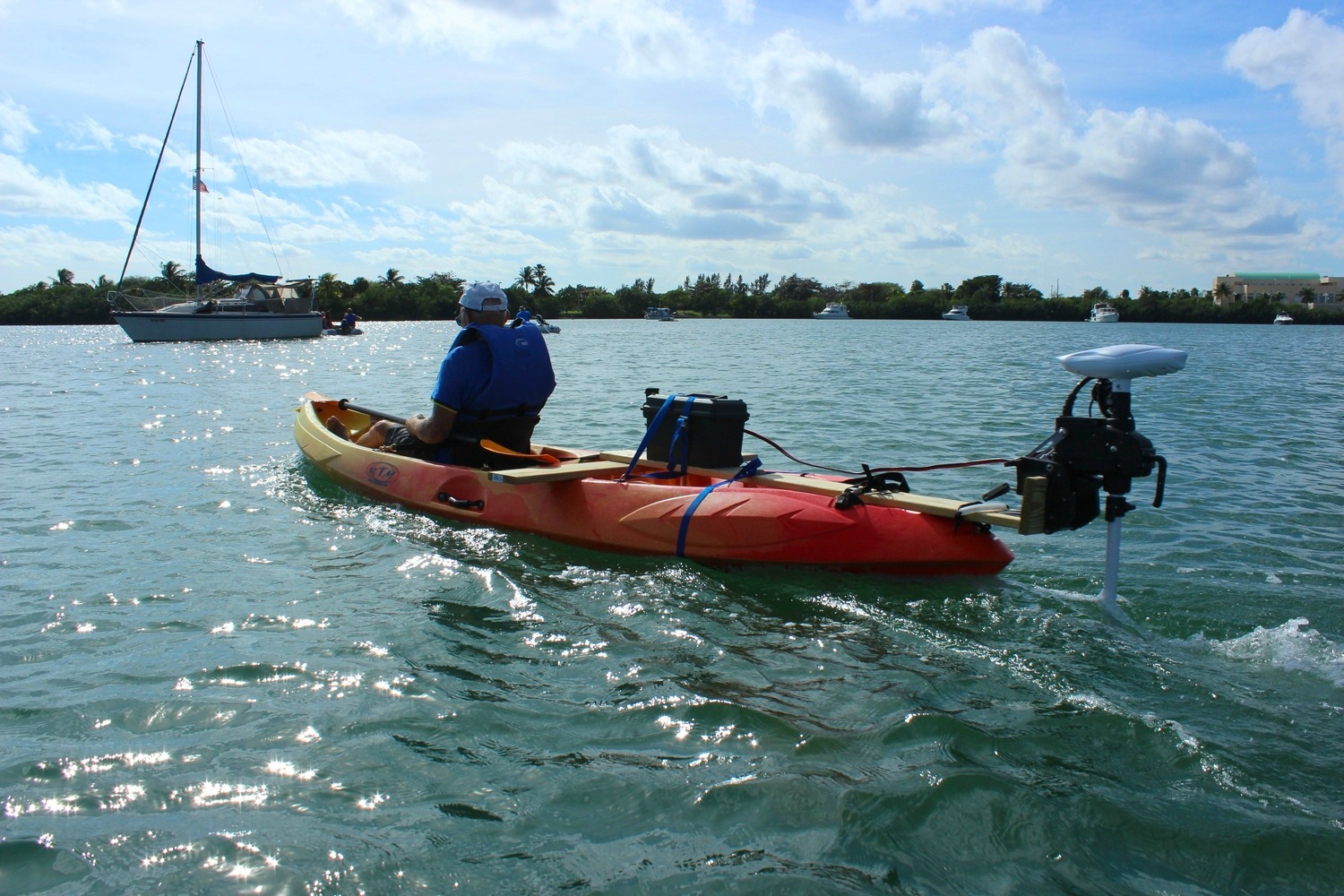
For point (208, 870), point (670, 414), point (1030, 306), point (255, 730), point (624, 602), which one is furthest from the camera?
point (1030, 306)

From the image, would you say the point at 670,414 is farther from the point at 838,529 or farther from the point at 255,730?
the point at 255,730

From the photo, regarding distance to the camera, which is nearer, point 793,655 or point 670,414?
point 793,655

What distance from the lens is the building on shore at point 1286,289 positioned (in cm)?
11206

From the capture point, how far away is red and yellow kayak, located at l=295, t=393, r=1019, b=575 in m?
5.21

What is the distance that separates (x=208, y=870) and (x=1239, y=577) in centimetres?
571

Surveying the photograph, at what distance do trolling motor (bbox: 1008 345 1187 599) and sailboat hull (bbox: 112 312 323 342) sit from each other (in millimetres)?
35974

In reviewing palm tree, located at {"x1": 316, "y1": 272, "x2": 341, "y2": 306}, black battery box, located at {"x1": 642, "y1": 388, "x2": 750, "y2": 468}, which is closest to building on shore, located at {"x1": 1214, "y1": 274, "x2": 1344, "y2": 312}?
palm tree, located at {"x1": 316, "y1": 272, "x2": 341, "y2": 306}

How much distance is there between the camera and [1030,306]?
340 feet

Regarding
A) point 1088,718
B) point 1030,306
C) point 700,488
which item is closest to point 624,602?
point 700,488

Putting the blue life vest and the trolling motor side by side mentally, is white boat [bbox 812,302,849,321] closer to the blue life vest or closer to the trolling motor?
the blue life vest

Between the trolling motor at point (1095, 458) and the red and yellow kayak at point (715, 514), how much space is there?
1.64 feet

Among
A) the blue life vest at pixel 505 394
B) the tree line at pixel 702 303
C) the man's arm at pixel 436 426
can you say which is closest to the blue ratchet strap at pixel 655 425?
the blue life vest at pixel 505 394

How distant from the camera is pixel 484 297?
23.3 ft

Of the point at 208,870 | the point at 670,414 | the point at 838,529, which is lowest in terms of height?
the point at 208,870
